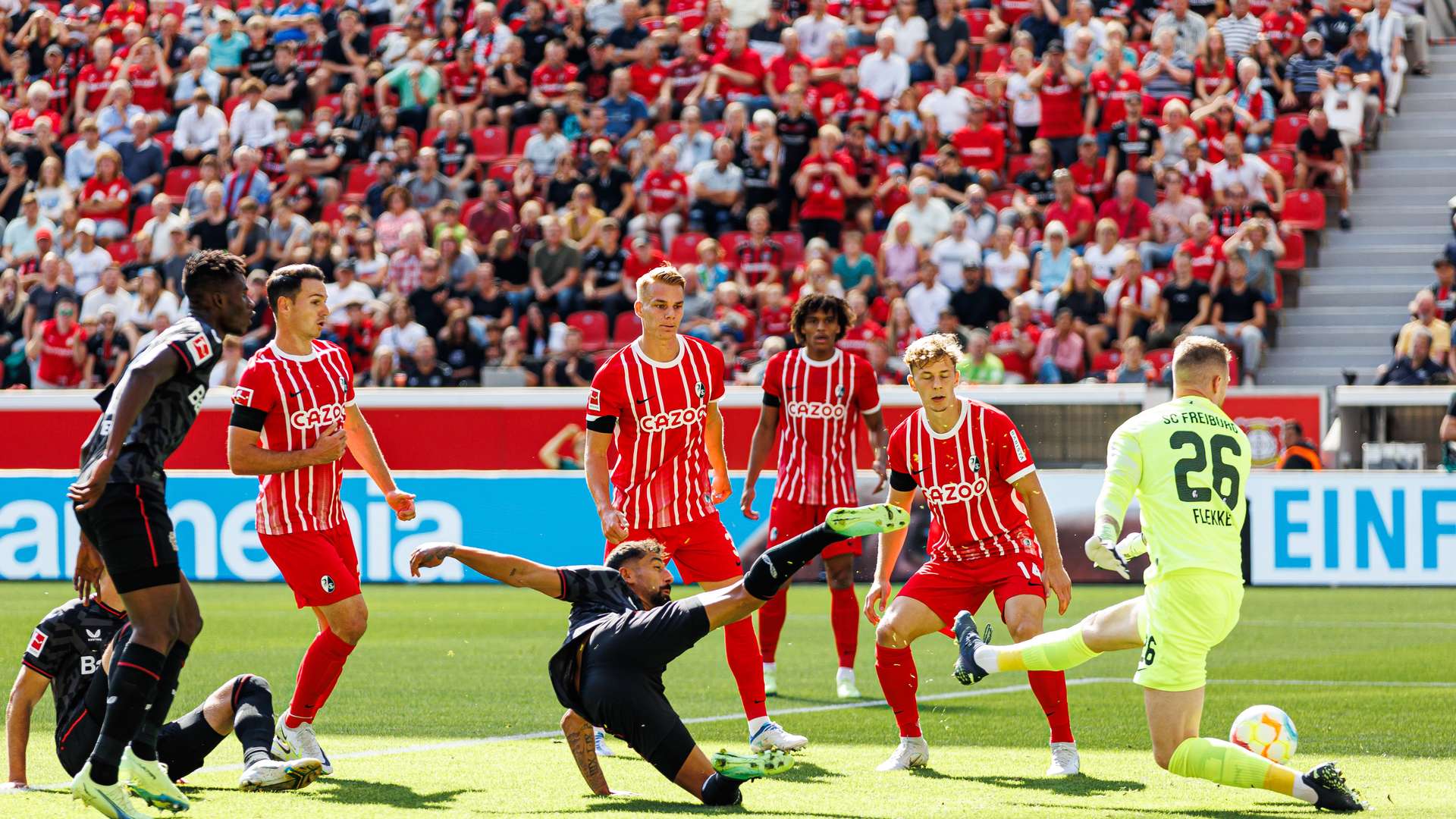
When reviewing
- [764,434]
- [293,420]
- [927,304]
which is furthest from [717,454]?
[927,304]

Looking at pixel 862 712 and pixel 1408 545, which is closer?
pixel 862 712

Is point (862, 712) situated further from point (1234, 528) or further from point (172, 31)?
point (172, 31)

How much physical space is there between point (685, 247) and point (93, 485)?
1670 cm

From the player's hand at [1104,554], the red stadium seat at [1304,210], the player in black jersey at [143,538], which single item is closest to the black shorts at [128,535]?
the player in black jersey at [143,538]

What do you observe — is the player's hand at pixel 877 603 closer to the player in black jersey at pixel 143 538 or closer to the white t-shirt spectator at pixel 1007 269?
the player in black jersey at pixel 143 538

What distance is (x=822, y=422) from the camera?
11.1 meters

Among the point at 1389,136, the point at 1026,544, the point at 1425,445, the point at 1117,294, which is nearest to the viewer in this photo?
the point at 1026,544

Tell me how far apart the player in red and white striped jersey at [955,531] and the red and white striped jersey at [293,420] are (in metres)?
2.43

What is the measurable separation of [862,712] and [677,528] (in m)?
1.90

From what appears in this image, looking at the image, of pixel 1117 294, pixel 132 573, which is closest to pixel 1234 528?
pixel 132 573

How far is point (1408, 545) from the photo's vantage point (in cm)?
1636

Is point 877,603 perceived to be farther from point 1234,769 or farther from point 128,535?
point 128,535

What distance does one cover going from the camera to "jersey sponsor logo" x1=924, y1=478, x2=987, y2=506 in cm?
827

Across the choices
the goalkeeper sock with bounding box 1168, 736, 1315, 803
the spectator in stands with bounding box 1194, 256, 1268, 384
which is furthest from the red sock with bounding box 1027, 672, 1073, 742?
the spectator in stands with bounding box 1194, 256, 1268, 384
